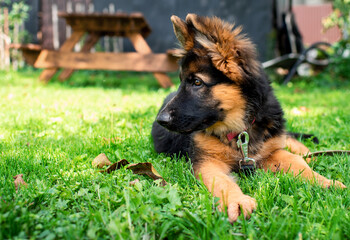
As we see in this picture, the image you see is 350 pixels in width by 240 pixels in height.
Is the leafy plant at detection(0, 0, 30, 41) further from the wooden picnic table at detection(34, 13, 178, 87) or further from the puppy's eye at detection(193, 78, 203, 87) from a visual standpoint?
the puppy's eye at detection(193, 78, 203, 87)

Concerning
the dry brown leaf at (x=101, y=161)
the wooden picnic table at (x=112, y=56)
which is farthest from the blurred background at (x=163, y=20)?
the dry brown leaf at (x=101, y=161)

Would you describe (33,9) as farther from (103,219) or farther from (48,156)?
(103,219)

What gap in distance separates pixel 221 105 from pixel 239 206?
0.94 metres

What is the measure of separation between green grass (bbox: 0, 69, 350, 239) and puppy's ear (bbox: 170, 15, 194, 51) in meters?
1.00

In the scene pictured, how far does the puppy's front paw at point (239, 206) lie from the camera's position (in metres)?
1.69

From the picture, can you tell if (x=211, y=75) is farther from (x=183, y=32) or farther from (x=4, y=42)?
(x=4, y=42)

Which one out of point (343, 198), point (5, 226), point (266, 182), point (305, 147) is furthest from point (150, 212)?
point (305, 147)

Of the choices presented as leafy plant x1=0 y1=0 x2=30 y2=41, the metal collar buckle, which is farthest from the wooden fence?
the metal collar buckle

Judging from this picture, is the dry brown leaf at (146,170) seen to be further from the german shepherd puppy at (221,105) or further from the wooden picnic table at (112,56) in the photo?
the wooden picnic table at (112,56)

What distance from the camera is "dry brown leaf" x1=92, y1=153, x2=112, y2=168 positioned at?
2434 millimetres

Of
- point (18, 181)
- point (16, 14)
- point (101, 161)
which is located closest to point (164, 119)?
point (101, 161)

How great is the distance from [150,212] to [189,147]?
1077mm

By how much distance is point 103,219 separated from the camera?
5.22 ft

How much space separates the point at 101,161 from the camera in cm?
247
